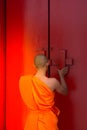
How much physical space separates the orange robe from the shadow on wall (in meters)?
0.30

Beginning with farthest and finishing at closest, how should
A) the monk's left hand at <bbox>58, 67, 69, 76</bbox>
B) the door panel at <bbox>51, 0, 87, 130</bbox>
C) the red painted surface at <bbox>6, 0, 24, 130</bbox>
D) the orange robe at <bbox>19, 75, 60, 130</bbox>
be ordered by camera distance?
the red painted surface at <bbox>6, 0, 24, 130</bbox> < the door panel at <bbox>51, 0, 87, 130</bbox> < the monk's left hand at <bbox>58, 67, 69, 76</bbox> < the orange robe at <bbox>19, 75, 60, 130</bbox>

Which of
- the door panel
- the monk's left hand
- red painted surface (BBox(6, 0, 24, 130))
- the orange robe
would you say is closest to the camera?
the orange robe

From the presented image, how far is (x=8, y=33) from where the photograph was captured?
3.04 meters

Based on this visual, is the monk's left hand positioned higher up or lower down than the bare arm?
higher up

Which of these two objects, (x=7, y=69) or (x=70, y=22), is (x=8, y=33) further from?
(x=70, y=22)

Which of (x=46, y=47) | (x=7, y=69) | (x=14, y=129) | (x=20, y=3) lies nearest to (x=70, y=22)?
(x=46, y=47)

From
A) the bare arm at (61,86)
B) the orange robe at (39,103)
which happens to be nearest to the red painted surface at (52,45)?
the bare arm at (61,86)

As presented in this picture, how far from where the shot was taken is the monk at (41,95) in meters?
2.35

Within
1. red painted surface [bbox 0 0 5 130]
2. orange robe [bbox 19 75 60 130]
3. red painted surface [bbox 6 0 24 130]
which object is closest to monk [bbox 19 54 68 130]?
orange robe [bbox 19 75 60 130]

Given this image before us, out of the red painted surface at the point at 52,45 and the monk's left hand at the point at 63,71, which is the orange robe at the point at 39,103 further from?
the red painted surface at the point at 52,45

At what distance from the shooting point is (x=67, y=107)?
2693 mm

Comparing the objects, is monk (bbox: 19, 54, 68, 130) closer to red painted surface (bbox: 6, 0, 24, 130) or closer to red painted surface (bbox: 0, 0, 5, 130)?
red painted surface (bbox: 6, 0, 24, 130)

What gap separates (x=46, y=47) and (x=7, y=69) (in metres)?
0.52

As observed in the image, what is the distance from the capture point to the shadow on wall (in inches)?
105
